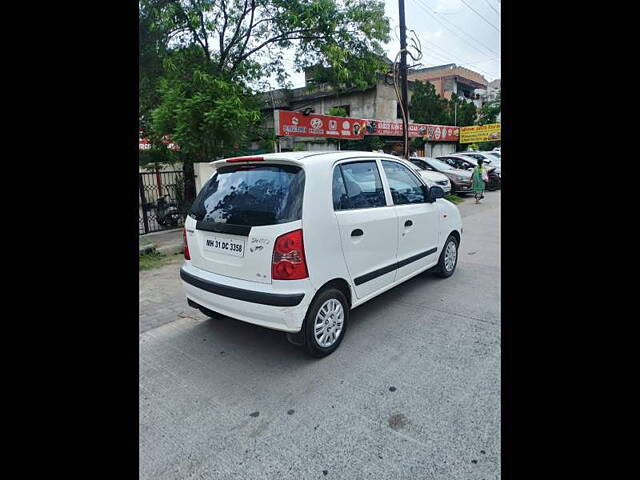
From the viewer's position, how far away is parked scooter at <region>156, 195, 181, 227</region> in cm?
930

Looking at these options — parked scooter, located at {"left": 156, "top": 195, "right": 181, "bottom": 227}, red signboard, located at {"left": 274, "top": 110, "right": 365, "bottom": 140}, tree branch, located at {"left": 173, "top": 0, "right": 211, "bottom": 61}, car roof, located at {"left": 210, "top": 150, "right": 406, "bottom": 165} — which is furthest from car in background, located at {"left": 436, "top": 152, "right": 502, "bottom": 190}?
car roof, located at {"left": 210, "top": 150, "right": 406, "bottom": 165}

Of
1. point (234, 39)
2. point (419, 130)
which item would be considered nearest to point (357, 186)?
point (234, 39)

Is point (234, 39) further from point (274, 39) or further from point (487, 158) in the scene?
point (487, 158)

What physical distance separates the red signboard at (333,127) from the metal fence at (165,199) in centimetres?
359

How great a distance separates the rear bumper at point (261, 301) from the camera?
3.08 m

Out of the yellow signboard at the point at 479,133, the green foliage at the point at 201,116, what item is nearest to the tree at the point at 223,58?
the green foliage at the point at 201,116

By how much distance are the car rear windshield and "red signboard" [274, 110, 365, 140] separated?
8.46 meters

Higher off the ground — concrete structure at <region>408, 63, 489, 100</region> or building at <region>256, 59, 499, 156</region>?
concrete structure at <region>408, 63, 489, 100</region>

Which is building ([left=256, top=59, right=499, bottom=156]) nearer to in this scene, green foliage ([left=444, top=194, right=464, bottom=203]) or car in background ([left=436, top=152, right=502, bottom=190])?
car in background ([left=436, top=152, right=502, bottom=190])

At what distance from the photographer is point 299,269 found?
10.2ft
